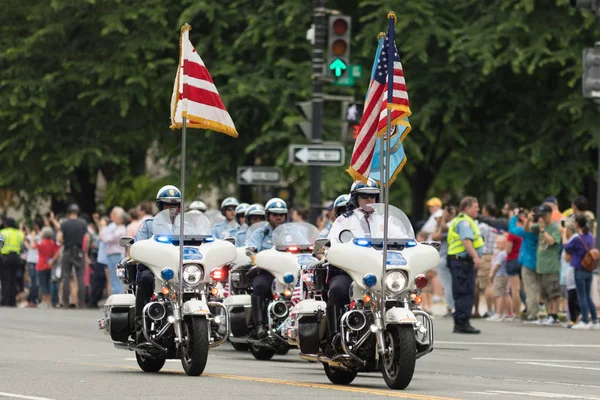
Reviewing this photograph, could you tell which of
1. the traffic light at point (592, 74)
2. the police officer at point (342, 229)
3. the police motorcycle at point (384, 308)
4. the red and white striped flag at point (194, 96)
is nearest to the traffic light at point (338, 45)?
the traffic light at point (592, 74)

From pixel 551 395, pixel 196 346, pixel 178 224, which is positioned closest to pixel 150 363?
pixel 196 346

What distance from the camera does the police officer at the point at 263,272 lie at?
1788cm

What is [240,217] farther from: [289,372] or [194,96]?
[194,96]

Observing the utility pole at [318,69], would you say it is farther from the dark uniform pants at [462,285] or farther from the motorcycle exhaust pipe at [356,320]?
the motorcycle exhaust pipe at [356,320]

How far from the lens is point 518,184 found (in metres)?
32.4

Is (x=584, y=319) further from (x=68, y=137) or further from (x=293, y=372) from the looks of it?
(x=68, y=137)

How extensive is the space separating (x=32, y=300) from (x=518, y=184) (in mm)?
10307

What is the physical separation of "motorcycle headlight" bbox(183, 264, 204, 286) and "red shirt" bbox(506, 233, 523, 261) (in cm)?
1147

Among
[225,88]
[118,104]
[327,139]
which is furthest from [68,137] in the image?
[327,139]

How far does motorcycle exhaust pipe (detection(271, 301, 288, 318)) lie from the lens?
697 inches

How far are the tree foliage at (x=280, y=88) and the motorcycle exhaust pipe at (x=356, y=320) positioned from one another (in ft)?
61.1

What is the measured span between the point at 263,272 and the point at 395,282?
5.04 m

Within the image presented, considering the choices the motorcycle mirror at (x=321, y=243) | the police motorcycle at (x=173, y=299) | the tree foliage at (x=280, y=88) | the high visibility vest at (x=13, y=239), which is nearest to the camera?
the motorcycle mirror at (x=321, y=243)

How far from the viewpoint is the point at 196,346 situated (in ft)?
45.6
